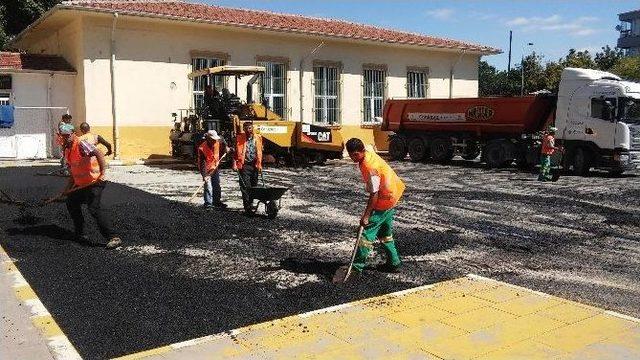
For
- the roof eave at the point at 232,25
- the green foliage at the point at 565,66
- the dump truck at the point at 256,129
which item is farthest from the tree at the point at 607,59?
the dump truck at the point at 256,129

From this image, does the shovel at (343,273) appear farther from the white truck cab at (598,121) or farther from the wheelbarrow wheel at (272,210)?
the white truck cab at (598,121)

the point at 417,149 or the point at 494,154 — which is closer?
the point at 494,154

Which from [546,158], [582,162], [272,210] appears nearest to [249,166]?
[272,210]

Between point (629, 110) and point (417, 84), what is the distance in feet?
38.7

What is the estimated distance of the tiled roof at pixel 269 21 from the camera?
19281 millimetres

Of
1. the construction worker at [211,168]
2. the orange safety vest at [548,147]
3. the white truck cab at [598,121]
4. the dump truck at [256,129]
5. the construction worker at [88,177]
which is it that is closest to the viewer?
the construction worker at [88,177]

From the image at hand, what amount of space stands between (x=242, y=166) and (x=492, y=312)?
240 inches

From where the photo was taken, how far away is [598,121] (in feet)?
53.8

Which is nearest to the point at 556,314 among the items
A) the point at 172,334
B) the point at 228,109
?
the point at 172,334

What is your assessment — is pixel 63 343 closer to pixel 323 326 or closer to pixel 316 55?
pixel 323 326

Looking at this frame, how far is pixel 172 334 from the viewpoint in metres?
4.64

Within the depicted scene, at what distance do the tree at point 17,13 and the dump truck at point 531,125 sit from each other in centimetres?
1910

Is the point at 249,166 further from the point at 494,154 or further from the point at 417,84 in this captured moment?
the point at 417,84

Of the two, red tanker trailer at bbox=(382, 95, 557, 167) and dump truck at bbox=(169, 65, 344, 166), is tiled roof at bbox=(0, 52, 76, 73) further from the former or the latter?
red tanker trailer at bbox=(382, 95, 557, 167)
